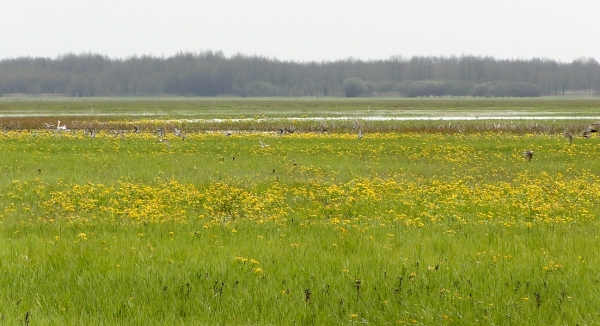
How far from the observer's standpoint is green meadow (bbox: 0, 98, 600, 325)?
25.0 ft

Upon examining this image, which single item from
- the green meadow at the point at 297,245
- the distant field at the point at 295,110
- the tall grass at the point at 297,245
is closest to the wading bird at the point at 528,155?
the green meadow at the point at 297,245

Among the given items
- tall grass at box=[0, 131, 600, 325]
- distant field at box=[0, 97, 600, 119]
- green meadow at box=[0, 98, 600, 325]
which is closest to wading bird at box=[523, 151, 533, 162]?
green meadow at box=[0, 98, 600, 325]

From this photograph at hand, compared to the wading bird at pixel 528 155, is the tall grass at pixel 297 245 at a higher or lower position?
lower

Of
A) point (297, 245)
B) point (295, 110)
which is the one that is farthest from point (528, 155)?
point (295, 110)

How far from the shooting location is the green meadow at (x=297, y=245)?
7621 millimetres

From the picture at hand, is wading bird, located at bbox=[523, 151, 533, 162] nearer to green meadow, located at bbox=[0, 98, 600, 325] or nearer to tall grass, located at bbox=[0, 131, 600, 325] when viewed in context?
green meadow, located at bbox=[0, 98, 600, 325]

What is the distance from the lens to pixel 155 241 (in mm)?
10742

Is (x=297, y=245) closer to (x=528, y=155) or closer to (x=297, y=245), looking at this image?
(x=297, y=245)

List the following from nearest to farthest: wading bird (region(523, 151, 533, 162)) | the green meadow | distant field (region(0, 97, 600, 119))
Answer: the green meadow
wading bird (region(523, 151, 533, 162))
distant field (region(0, 97, 600, 119))

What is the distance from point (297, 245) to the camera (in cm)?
1032

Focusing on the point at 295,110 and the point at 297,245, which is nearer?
the point at 297,245

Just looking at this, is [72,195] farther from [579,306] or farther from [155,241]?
[579,306]

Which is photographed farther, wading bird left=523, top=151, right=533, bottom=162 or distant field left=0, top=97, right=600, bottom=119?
distant field left=0, top=97, right=600, bottom=119

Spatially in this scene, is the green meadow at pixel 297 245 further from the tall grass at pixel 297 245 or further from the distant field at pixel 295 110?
the distant field at pixel 295 110
